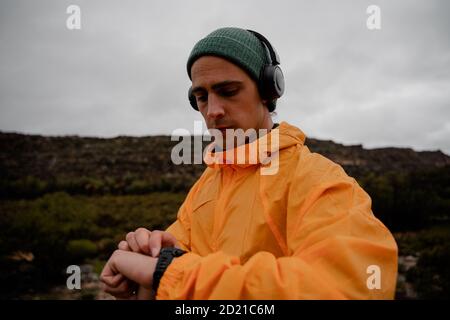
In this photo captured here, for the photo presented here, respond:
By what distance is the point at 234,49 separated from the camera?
2.19 meters

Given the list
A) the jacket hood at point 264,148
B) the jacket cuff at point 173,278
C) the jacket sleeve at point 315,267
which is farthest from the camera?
the jacket hood at point 264,148

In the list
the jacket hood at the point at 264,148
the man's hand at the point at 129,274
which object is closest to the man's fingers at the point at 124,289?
the man's hand at the point at 129,274

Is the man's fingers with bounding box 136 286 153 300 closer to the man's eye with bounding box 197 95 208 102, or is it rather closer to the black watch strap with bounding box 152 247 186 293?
the black watch strap with bounding box 152 247 186 293

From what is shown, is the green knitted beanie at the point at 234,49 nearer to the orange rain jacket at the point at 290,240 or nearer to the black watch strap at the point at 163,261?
the orange rain jacket at the point at 290,240

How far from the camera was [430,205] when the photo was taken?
54.7 feet

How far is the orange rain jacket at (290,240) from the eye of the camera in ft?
4.01

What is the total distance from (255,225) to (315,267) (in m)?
0.48

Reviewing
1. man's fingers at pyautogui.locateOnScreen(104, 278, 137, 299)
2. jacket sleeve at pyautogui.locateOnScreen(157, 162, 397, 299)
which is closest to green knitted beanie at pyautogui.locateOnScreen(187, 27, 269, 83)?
jacket sleeve at pyautogui.locateOnScreen(157, 162, 397, 299)

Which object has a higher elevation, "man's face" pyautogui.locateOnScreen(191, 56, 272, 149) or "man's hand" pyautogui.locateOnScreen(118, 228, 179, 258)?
"man's face" pyautogui.locateOnScreen(191, 56, 272, 149)

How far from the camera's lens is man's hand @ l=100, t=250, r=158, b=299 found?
1.45 metres

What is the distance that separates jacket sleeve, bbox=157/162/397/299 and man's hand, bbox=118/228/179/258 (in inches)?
9.1

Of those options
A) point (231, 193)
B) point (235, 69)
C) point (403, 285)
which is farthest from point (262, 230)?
point (403, 285)

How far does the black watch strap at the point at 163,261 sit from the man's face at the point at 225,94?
3.09 feet

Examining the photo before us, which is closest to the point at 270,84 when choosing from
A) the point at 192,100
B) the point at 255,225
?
the point at 192,100
